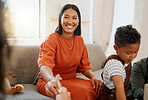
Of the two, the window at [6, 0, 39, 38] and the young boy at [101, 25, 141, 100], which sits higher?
the window at [6, 0, 39, 38]

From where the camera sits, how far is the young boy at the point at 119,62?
139cm

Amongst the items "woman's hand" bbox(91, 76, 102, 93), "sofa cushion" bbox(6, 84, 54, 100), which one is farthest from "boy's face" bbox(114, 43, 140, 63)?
"sofa cushion" bbox(6, 84, 54, 100)

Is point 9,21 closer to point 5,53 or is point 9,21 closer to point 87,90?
point 5,53

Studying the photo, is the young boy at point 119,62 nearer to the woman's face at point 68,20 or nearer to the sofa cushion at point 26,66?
the woman's face at point 68,20

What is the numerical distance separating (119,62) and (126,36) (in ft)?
0.64

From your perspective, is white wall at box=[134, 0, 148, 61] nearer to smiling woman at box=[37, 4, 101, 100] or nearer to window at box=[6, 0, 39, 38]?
window at box=[6, 0, 39, 38]

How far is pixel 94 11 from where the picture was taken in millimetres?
3342

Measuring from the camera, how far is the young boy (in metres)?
1.39

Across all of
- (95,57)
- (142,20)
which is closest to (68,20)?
(95,57)

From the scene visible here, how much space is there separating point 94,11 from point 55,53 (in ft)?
5.93

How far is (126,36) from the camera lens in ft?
4.90

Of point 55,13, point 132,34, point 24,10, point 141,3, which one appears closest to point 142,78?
point 132,34

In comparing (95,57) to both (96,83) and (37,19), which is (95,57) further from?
(37,19)

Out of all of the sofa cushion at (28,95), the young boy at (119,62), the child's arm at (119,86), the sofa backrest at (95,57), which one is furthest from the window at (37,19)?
the child's arm at (119,86)
